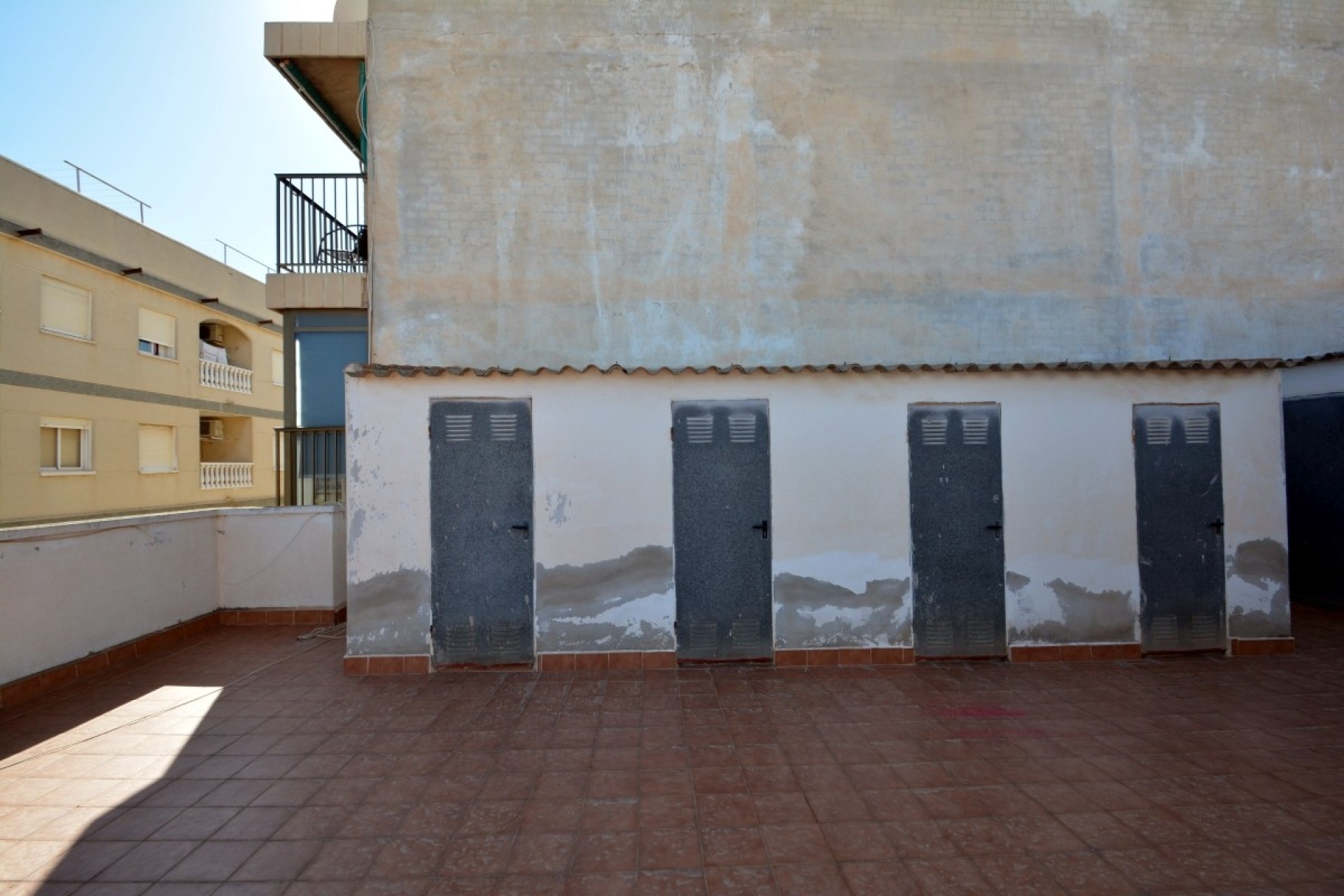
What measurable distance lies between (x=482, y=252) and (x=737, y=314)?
2877mm

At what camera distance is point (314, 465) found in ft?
30.0

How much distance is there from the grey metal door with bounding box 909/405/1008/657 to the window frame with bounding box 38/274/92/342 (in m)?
17.2

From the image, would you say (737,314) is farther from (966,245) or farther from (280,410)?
(280,410)

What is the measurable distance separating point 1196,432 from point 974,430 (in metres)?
2.16

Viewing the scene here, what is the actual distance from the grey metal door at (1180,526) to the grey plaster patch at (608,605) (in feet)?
14.9

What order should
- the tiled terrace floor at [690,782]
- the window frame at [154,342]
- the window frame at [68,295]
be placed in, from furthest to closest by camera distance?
the window frame at [154,342], the window frame at [68,295], the tiled terrace floor at [690,782]

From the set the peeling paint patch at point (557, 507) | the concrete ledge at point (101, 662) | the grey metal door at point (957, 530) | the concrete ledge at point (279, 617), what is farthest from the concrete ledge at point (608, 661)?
the concrete ledge at point (101, 662)

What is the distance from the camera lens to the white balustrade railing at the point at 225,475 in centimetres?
1855

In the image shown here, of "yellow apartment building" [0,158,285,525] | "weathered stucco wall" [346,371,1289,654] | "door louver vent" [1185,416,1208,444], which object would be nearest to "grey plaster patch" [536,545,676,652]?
"weathered stucco wall" [346,371,1289,654]

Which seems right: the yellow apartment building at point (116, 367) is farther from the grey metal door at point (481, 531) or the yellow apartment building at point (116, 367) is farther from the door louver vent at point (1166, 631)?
the door louver vent at point (1166, 631)

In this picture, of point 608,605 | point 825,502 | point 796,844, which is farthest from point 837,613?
point 796,844

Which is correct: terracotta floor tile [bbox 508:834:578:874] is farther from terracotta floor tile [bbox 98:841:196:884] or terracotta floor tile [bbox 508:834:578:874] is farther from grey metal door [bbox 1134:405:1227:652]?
grey metal door [bbox 1134:405:1227:652]

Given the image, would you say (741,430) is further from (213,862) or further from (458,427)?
(213,862)

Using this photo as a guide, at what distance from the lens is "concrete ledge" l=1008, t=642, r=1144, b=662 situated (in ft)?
20.2
